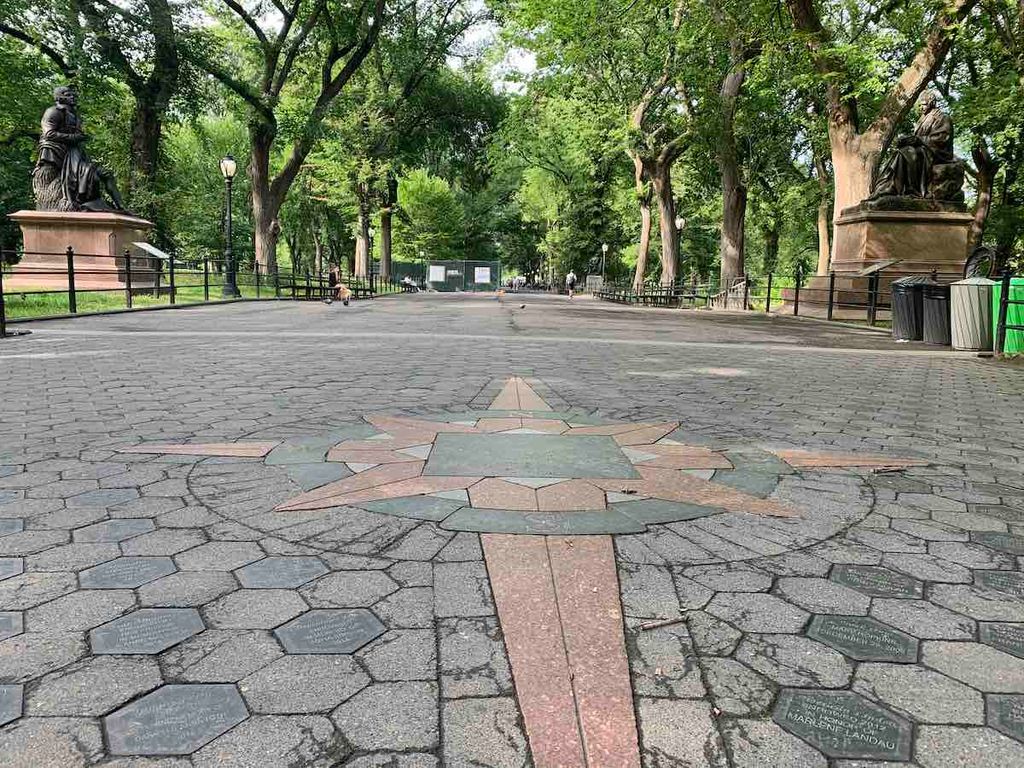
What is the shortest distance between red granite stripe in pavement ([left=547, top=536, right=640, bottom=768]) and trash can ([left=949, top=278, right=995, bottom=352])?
407 inches

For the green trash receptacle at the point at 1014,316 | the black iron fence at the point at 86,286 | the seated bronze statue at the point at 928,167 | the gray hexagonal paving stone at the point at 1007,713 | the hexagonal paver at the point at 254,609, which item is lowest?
the gray hexagonal paving stone at the point at 1007,713

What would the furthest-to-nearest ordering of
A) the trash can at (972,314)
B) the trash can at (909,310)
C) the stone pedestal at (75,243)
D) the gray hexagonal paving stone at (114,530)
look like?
1. the stone pedestal at (75,243)
2. the trash can at (909,310)
3. the trash can at (972,314)
4. the gray hexagonal paving stone at (114,530)

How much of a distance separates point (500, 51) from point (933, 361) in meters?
31.4

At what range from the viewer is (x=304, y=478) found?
135 inches

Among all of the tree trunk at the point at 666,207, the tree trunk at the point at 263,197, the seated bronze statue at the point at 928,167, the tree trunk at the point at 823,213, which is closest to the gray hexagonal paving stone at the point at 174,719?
the seated bronze statue at the point at 928,167

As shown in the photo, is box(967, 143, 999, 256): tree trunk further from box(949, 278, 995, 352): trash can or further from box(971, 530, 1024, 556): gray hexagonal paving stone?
box(971, 530, 1024, 556): gray hexagonal paving stone

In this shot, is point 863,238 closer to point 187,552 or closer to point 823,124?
point 823,124

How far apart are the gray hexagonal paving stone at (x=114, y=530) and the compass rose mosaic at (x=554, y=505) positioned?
0.30 meters

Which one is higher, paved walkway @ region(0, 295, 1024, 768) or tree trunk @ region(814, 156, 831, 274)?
tree trunk @ region(814, 156, 831, 274)

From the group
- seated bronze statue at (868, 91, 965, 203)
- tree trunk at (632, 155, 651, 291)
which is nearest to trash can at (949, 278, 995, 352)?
seated bronze statue at (868, 91, 965, 203)

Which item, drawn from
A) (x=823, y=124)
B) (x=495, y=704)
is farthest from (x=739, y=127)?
(x=495, y=704)

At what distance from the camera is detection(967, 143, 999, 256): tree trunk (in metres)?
25.7

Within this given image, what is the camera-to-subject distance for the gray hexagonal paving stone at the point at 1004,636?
6.57 feet

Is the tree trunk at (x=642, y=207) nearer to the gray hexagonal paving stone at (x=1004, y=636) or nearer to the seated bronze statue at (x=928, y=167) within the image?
the seated bronze statue at (x=928, y=167)
